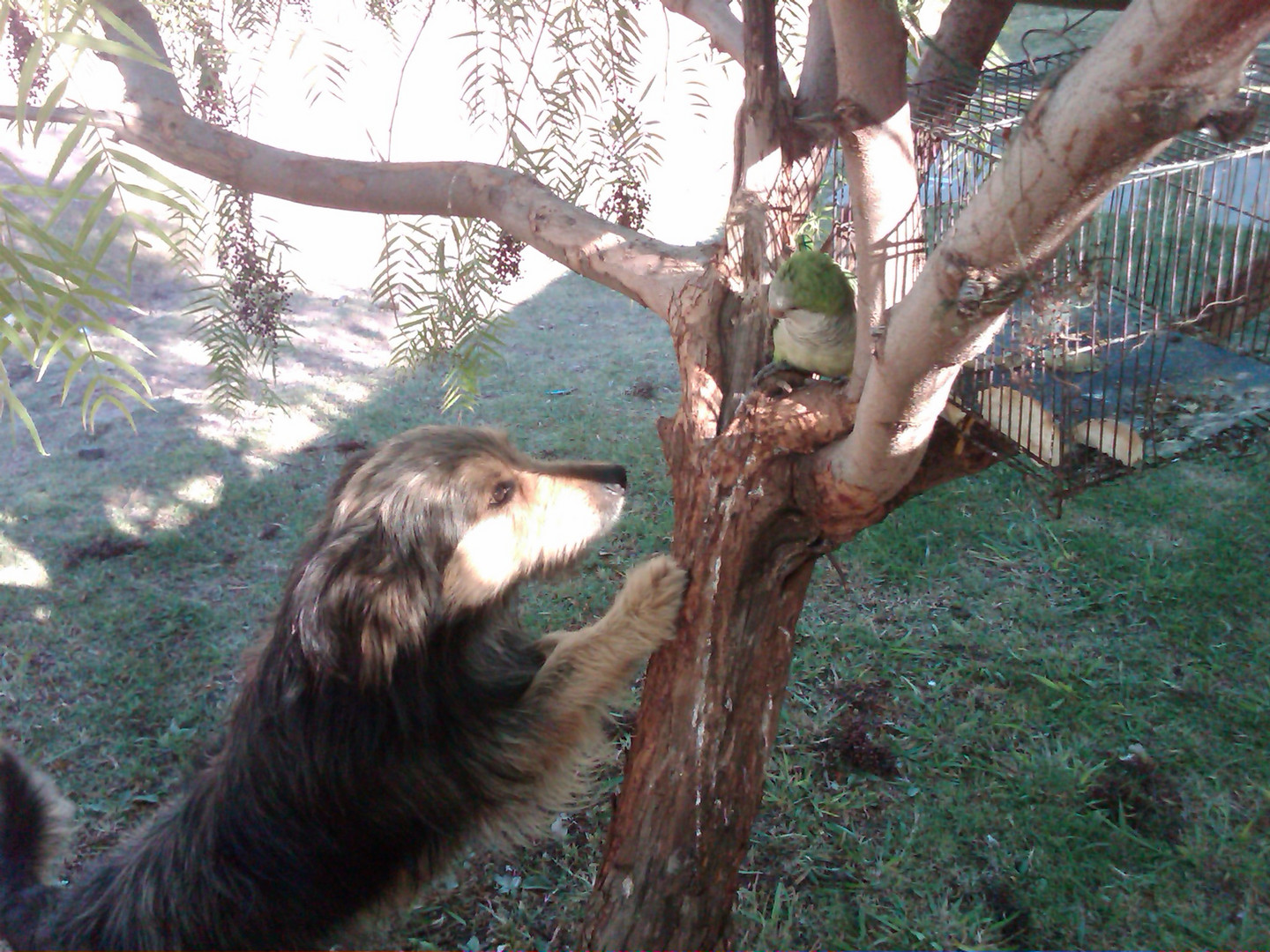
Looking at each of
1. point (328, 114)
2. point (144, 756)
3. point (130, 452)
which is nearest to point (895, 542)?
point (328, 114)

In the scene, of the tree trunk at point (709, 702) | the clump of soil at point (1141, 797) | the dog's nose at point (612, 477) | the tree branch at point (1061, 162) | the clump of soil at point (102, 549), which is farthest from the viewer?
the clump of soil at point (102, 549)

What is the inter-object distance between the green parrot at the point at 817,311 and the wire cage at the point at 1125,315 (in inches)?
10.2

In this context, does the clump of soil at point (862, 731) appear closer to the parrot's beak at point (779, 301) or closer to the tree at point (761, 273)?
the tree at point (761, 273)

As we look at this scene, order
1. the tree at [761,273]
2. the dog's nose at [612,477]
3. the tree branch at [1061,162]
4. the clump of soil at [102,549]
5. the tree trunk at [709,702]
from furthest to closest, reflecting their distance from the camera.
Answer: the clump of soil at [102,549], the dog's nose at [612,477], the tree trunk at [709,702], the tree at [761,273], the tree branch at [1061,162]

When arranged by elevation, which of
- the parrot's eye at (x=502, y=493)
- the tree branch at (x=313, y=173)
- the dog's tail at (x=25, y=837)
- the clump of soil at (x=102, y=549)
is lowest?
the dog's tail at (x=25, y=837)

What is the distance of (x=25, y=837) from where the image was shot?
2348 millimetres

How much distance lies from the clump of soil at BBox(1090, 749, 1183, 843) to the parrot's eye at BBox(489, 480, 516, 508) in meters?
2.27

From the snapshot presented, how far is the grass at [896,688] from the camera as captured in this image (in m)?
2.74

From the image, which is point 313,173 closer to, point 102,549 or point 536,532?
point 536,532

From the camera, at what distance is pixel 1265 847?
2766 mm

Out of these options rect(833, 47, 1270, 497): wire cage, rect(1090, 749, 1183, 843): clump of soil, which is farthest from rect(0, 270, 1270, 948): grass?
rect(833, 47, 1270, 497): wire cage

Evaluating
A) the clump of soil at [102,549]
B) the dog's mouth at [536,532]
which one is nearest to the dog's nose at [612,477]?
the dog's mouth at [536,532]

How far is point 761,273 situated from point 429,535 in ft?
3.43

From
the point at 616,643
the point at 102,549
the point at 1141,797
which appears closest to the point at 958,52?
the point at 616,643
